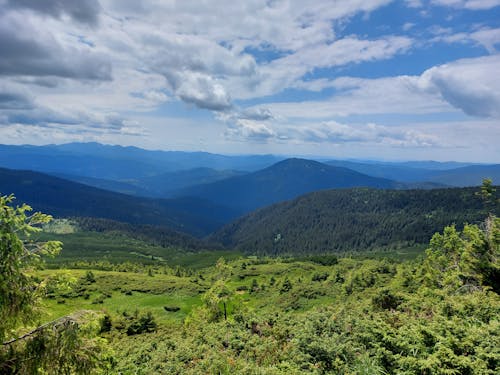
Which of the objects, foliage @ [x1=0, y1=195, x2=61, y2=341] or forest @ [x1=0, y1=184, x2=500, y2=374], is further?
forest @ [x1=0, y1=184, x2=500, y2=374]

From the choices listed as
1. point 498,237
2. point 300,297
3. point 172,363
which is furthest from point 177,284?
point 498,237

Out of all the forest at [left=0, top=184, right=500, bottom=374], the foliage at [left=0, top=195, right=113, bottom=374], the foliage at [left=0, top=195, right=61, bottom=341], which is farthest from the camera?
the forest at [left=0, top=184, right=500, bottom=374]

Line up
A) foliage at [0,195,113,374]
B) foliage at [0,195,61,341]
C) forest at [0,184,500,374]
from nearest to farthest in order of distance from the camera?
foliage at [0,195,61,341] → foliage at [0,195,113,374] → forest at [0,184,500,374]

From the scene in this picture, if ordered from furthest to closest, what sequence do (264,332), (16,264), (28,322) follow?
(264,332), (28,322), (16,264)

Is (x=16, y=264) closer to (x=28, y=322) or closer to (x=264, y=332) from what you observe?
(x=28, y=322)

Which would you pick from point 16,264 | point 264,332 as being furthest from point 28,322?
point 264,332

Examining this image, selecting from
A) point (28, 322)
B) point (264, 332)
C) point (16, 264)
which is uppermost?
point (16, 264)

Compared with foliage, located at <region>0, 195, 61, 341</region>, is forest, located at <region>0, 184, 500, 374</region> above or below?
below

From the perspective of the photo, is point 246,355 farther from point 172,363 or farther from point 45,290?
point 45,290

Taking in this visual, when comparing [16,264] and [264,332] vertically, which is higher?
[16,264]

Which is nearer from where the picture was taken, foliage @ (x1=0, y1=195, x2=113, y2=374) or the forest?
foliage @ (x1=0, y1=195, x2=113, y2=374)

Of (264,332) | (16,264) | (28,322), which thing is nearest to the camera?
(16,264)

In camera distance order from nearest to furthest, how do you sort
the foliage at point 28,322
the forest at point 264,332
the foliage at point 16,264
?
the foliage at point 16,264 → the foliage at point 28,322 → the forest at point 264,332

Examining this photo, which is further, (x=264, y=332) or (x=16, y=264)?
(x=264, y=332)
